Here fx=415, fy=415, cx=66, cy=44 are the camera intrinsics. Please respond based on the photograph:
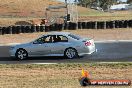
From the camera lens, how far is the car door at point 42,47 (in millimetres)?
20125

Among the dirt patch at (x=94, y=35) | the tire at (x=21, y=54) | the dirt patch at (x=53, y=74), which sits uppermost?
the dirt patch at (x=53, y=74)

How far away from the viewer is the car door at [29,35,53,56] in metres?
20.1

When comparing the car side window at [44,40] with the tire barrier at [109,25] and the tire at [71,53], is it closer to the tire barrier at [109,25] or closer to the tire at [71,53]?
the tire at [71,53]

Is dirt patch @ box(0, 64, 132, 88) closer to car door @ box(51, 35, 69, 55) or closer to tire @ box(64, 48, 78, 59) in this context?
tire @ box(64, 48, 78, 59)

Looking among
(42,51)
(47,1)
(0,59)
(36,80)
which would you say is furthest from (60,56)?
(47,1)

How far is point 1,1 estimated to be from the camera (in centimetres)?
9025

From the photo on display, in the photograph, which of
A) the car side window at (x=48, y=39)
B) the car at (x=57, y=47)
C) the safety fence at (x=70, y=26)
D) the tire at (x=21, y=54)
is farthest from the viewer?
the safety fence at (x=70, y=26)

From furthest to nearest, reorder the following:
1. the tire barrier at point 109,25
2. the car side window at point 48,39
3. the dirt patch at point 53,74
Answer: the tire barrier at point 109,25 → the car side window at point 48,39 → the dirt patch at point 53,74

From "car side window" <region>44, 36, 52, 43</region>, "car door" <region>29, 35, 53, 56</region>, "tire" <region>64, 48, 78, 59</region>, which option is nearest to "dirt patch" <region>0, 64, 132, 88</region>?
"tire" <region>64, 48, 78, 59</region>

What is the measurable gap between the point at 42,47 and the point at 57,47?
0.77 m

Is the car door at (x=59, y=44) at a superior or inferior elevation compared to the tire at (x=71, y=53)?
superior

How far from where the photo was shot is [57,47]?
20.0 m

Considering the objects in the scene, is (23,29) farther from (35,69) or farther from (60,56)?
(35,69)

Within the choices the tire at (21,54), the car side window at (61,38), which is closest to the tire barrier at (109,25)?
the car side window at (61,38)
